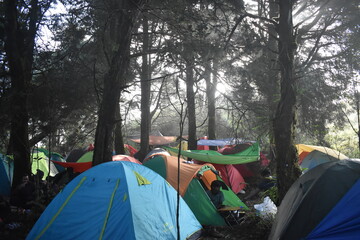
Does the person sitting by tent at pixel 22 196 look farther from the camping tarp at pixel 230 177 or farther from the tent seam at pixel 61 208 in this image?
the camping tarp at pixel 230 177

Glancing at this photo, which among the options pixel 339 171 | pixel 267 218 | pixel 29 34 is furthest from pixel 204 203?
pixel 29 34

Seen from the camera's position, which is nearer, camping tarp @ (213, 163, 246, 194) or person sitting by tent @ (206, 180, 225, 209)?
person sitting by tent @ (206, 180, 225, 209)

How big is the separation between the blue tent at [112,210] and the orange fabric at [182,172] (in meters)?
0.97

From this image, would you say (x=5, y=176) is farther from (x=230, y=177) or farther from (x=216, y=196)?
(x=230, y=177)

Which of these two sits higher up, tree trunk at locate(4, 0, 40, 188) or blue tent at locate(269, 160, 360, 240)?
tree trunk at locate(4, 0, 40, 188)

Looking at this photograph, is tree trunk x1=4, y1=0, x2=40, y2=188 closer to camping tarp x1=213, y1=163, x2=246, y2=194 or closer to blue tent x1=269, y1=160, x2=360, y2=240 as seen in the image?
camping tarp x1=213, y1=163, x2=246, y2=194

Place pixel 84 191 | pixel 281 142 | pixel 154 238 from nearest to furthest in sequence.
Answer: pixel 154 238
pixel 84 191
pixel 281 142

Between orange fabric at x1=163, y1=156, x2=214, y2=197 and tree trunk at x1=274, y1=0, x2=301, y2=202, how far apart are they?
1.58 metres

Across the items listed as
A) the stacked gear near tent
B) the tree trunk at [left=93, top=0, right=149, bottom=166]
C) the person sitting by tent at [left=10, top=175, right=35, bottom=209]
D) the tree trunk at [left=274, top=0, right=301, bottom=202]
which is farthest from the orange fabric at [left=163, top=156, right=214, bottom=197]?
the person sitting by tent at [left=10, top=175, right=35, bottom=209]

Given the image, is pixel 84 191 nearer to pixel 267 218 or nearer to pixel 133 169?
pixel 133 169

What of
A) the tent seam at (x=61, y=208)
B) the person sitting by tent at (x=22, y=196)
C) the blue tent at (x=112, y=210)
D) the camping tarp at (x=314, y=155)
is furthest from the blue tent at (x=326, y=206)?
the camping tarp at (x=314, y=155)

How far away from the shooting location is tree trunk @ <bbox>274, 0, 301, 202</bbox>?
13.7ft

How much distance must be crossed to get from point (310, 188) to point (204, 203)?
7.65 ft

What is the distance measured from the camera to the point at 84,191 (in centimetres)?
387
